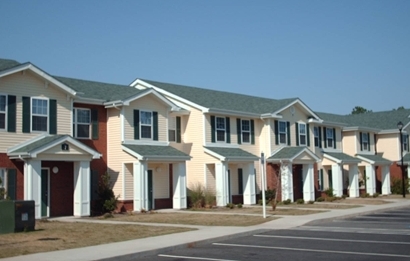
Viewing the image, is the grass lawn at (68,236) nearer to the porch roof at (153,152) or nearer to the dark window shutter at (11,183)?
the dark window shutter at (11,183)

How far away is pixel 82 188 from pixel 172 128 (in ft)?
29.0

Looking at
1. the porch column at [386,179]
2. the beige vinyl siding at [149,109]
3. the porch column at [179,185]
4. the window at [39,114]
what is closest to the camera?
the window at [39,114]

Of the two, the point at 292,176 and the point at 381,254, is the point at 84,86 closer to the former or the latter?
the point at 292,176

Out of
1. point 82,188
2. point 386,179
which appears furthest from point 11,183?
point 386,179

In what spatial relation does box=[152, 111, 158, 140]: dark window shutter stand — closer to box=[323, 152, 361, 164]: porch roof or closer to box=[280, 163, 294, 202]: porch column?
box=[280, 163, 294, 202]: porch column

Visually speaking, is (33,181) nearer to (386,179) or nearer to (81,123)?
(81,123)

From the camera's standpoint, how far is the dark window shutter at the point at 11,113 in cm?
2405

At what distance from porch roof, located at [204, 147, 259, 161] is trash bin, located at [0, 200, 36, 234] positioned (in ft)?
48.1

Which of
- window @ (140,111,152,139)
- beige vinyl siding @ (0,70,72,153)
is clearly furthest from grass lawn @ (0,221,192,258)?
window @ (140,111,152,139)

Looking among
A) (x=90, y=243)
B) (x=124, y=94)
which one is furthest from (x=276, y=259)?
(x=124, y=94)

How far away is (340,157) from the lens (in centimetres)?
4225

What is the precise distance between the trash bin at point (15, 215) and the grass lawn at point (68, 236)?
350 millimetres

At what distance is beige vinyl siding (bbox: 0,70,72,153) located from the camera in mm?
24062

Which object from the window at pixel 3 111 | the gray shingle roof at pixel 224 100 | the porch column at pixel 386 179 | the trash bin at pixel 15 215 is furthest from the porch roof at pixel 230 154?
the porch column at pixel 386 179
